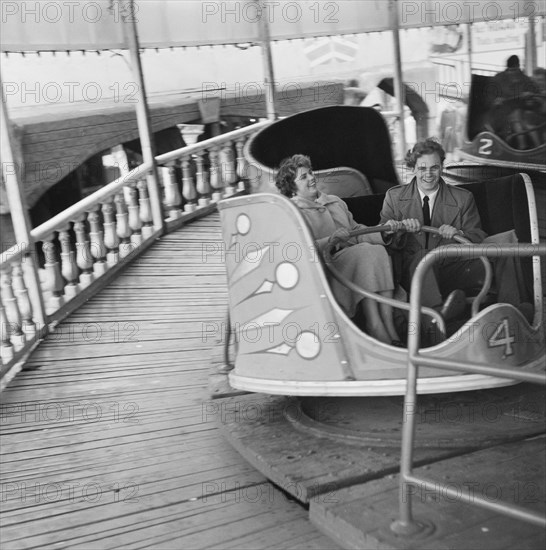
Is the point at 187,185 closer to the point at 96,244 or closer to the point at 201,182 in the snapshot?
the point at 201,182

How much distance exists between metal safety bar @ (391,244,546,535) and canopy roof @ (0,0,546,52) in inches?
156

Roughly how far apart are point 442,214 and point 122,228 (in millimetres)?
A: 3055

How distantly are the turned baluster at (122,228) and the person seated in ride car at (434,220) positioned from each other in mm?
2831

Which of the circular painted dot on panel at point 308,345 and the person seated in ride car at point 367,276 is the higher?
the person seated in ride car at point 367,276

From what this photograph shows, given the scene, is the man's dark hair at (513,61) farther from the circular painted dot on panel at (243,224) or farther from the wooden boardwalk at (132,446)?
the circular painted dot on panel at (243,224)

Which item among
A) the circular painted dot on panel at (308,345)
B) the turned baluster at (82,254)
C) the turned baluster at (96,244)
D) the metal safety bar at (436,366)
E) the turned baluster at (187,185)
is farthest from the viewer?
the turned baluster at (187,185)

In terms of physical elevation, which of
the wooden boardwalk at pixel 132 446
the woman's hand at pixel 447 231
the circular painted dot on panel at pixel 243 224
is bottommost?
the wooden boardwalk at pixel 132 446

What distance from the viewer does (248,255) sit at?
250cm

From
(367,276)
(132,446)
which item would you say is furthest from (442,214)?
(132,446)

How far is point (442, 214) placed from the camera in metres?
2.63

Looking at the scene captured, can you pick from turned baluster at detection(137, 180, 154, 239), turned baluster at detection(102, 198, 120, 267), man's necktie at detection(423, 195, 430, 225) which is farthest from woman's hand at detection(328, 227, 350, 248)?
turned baluster at detection(137, 180, 154, 239)

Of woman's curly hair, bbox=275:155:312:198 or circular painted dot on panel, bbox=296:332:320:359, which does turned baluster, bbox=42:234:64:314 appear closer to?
woman's curly hair, bbox=275:155:312:198

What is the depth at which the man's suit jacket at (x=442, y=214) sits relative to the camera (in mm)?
2613

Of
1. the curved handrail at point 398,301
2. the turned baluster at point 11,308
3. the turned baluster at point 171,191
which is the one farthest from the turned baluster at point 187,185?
the curved handrail at point 398,301
